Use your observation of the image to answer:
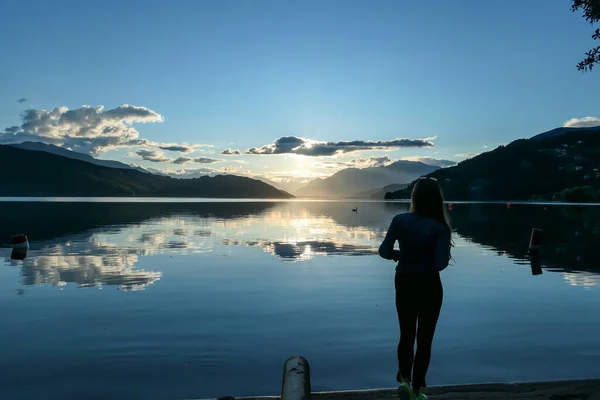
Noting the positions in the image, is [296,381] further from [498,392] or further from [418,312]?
[498,392]

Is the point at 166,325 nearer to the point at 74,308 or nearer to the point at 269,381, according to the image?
the point at 74,308

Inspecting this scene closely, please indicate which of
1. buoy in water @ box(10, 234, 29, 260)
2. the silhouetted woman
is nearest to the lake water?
the silhouetted woman

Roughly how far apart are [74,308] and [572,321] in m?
14.8

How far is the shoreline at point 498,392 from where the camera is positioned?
21.6 ft

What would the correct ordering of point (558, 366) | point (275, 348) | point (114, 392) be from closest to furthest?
point (114, 392) < point (558, 366) < point (275, 348)

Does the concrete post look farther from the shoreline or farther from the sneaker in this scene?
the sneaker

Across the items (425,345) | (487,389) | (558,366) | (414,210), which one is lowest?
(558,366)

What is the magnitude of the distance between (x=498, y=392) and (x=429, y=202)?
117 inches

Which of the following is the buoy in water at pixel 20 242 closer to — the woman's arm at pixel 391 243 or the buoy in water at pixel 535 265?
the woman's arm at pixel 391 243

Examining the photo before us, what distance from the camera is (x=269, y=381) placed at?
29.2 ft

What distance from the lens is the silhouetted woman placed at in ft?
21.2

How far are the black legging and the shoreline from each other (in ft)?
1.26

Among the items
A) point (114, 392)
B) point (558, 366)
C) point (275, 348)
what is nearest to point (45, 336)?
point (114, 392)

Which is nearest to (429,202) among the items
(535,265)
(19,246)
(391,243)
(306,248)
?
(391,243)
